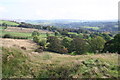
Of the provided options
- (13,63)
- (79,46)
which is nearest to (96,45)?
(79,46)

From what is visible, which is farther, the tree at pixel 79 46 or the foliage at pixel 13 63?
the tree at pixel 79 46

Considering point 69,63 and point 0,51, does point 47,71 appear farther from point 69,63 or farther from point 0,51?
point 0,51

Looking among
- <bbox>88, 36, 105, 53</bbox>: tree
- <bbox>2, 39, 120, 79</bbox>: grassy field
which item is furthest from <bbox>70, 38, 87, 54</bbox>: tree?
<bbox>2, 39, 120, 79</bbox>: grassy field

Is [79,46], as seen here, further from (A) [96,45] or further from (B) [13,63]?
(B) [13,63]

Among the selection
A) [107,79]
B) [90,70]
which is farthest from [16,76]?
[107,79]

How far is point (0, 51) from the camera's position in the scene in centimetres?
1191

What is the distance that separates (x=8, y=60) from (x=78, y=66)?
4.83 metres

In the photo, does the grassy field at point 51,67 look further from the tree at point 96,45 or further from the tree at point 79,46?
the tree at point 96,45

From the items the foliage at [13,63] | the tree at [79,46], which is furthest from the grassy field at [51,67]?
the tree at [79,46]

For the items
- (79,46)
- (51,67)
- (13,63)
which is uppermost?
(13,63)

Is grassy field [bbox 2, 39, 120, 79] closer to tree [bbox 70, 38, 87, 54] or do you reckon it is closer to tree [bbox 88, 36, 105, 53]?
tree [bbox 70, 38, 87, 54]

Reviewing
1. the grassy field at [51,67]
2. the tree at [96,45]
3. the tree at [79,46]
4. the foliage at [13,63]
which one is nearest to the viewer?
the grassy field at [51,67]

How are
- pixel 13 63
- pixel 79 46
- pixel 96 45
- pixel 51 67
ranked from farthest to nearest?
pixel 96 45 < pixel 79 46 < pixel 51 67 < pixel 13 63

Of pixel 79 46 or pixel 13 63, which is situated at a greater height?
pixel 13 63
